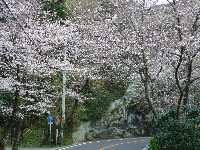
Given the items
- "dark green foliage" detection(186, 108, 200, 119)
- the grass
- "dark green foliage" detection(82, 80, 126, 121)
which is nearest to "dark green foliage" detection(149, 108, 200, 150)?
"dark green foliage" detection(186, 108, 200, 119)

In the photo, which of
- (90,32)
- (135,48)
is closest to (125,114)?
(90,32)

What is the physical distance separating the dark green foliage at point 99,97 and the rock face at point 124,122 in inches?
24.7

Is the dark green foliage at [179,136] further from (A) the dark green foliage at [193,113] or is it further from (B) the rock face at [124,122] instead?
(B) the rock face at [124,122]

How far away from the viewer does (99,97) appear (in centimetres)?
1936

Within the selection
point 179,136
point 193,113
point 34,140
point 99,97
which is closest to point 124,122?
point 99,97

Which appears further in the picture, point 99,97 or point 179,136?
point 99,97

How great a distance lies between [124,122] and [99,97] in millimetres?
3562

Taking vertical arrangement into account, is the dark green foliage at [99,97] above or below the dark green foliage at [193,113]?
above

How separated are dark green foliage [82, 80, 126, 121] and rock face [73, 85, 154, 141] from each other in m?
0.63

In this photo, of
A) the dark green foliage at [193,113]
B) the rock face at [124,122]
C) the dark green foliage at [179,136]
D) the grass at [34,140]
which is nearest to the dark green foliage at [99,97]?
the rock face at [124,122]

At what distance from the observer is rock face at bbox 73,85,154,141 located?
18062 mm

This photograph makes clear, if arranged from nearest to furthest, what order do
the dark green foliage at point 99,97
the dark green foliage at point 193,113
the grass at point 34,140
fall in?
the dark green foliage at point 193,113
the grass at point 34,140
the dark green foliage at point 99,97

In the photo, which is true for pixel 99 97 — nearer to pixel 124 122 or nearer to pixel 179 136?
pixel 124 122

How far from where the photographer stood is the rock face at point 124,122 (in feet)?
59.3
